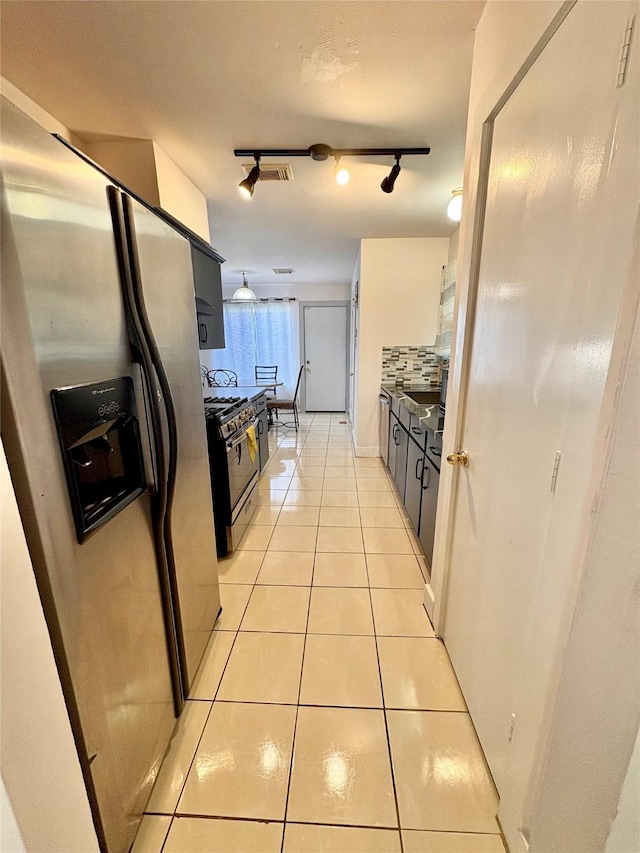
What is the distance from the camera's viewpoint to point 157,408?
3.13ft

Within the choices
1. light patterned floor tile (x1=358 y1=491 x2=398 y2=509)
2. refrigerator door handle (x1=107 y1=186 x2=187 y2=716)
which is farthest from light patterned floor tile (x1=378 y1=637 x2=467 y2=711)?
light patterned floor tile (x1=358 y1=491 x2=398 y2=509)

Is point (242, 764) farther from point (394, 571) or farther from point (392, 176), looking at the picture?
point (392, 176)

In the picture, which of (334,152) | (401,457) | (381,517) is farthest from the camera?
(401,457)

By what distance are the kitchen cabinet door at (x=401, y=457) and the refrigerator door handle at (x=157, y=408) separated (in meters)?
1.89

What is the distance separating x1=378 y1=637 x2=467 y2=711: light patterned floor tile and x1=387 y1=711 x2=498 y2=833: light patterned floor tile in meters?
0.04

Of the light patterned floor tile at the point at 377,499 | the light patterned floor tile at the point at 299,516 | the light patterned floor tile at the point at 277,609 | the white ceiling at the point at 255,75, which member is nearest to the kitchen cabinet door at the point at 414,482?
the light patterned floor tile at the point at 377,499

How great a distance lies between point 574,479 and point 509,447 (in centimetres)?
27

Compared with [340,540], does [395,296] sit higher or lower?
higher

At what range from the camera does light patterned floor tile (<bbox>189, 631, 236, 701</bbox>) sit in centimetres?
131

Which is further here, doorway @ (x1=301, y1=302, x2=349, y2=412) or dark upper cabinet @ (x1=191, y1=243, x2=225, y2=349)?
doorway @ (x1=301, y1=302, x2=349, y2=412)

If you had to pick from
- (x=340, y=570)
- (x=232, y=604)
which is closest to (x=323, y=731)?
(x=232, y=604)

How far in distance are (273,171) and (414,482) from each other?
2.27 m

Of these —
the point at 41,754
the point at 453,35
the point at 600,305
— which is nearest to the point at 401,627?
the point at 41,754

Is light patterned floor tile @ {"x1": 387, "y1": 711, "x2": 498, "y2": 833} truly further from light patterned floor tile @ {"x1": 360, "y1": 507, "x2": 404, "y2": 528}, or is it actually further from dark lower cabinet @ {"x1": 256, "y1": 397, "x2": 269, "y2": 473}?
dark lower cabinet @ {"x1": 256, "y1": 397, "x2": 269, "y2": 473}
